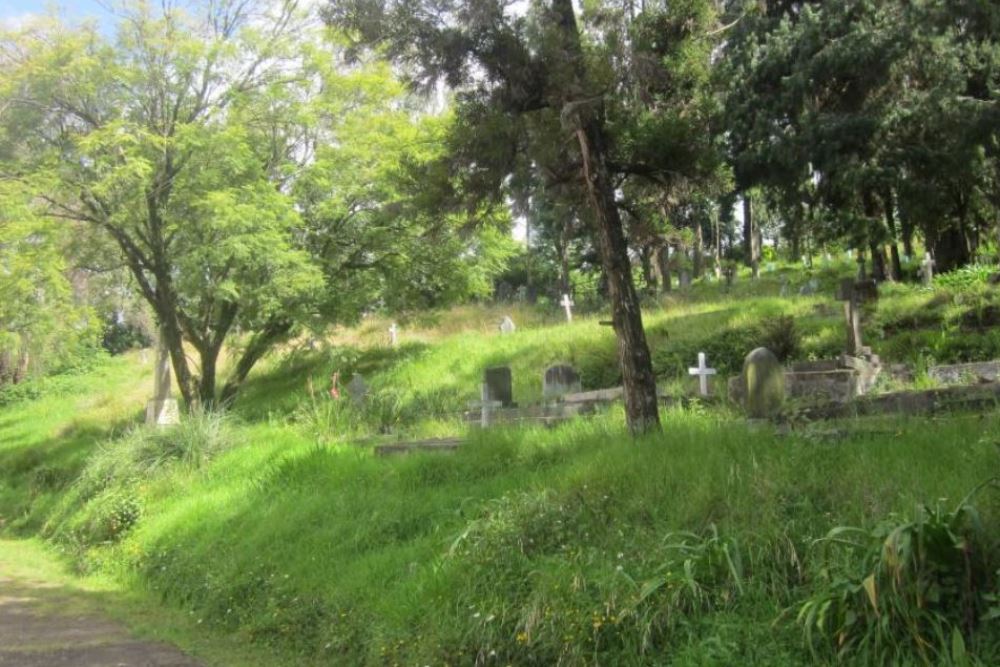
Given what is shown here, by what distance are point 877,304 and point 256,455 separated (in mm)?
12357

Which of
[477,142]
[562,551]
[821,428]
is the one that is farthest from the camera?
[477,142]

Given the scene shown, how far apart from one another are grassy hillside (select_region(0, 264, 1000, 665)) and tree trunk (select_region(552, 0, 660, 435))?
46 cm

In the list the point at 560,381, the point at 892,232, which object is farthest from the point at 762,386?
the point at 892,232

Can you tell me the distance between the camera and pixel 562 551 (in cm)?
633

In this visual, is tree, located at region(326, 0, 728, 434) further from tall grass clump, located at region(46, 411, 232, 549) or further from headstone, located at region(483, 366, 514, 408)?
tall grass clump, located at region(46, 411, 232, 549)

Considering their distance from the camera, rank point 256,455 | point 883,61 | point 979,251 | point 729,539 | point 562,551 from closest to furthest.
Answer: point 729,539 → point 562,551 → point 256,455 → point 883,61 → point 979,251

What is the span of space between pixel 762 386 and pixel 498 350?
38.1 ft

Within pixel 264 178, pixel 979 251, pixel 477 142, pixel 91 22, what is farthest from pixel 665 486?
pixel 979 251

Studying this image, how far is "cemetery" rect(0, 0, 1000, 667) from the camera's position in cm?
553

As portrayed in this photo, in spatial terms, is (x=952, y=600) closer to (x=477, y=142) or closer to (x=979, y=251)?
(x=477, y=142)

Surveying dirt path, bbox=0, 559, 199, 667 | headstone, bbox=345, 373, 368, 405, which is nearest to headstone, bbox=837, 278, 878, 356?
headstone, bbox=345, 373, 368, 405

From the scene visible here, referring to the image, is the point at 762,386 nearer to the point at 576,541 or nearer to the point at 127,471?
the point at 576,541

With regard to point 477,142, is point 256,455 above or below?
below

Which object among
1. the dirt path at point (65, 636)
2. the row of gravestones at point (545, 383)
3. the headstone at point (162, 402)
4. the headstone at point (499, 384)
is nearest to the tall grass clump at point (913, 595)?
the dirt path at point (65, 636)
